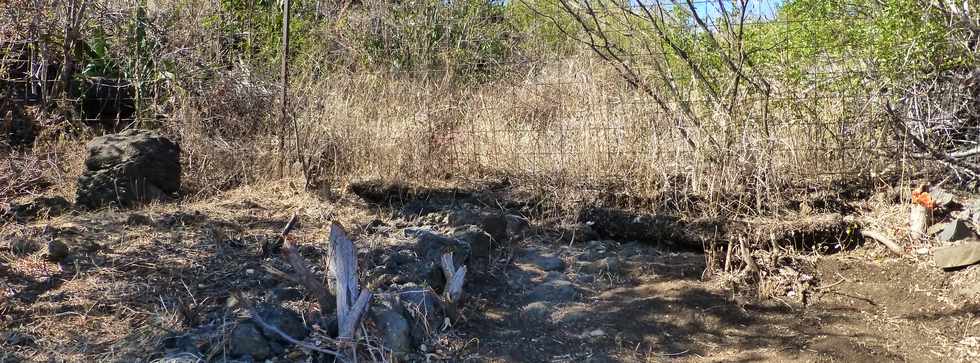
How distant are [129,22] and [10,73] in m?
1.11

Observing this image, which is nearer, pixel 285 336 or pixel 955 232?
pixel 285 336

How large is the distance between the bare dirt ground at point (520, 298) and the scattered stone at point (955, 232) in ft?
0.70

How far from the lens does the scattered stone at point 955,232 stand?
16.4ft

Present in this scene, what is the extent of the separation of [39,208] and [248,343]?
9.04 feet

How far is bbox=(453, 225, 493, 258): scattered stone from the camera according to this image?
510 centimetres

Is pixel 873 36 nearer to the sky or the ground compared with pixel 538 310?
nearer to the sky

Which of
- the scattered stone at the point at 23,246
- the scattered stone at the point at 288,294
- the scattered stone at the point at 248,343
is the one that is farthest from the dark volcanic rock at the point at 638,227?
the scattered stone at the point at 23,246

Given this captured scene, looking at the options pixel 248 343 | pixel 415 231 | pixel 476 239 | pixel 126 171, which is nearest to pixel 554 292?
pixel 476 239

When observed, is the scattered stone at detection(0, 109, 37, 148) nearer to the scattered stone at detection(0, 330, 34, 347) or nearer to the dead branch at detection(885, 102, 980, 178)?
the scattered stone at detection(0, 330, 34, 347)

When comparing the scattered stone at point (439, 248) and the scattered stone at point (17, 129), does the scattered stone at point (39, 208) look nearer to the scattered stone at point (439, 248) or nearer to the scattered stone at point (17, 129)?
the scattered stone at point (17, 129)

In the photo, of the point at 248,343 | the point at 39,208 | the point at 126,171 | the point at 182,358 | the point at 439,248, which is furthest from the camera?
the point at 126,171

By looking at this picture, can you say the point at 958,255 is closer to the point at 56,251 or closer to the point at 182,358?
the point at 182,358

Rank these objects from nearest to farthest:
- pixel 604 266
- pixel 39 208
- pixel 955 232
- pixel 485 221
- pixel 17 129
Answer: pixel 955 232 < pixel 604 266 < pixel 485 221 < pixel 39 208 < pixel 17 129

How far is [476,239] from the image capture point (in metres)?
5.14
